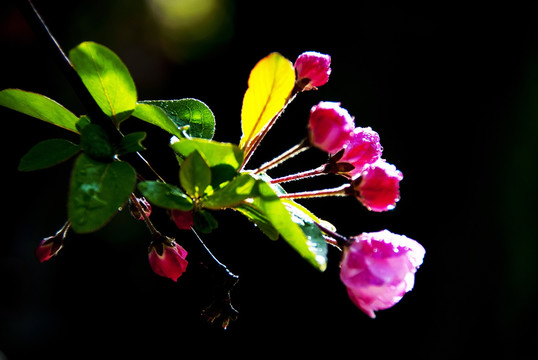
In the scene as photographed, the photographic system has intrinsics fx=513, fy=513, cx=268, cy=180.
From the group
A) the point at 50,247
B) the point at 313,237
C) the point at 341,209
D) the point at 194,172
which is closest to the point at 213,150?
the point at 194,172

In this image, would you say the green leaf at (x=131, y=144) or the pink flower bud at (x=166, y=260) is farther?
the pink flower bud at (x=166, y=260)

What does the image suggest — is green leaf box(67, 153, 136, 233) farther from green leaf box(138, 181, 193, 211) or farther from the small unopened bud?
the small unopened bud

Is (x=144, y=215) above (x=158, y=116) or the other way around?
the other way around

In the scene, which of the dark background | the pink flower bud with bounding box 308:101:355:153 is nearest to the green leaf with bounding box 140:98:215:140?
the pink flower bud with bounding box 308:101:355:153

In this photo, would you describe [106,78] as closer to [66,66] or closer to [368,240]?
[66,66]

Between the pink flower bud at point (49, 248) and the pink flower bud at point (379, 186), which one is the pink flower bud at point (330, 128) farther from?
the pink flower bud at point (49, 248)

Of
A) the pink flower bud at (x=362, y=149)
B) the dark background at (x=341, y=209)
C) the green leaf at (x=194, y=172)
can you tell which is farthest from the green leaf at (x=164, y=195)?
the dark background at (x=341, y=209)

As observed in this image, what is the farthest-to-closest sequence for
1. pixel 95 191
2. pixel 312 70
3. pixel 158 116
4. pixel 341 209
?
pixel 341 209 < pixel 312 70 < pixel 158 116 < pixel 95 191
